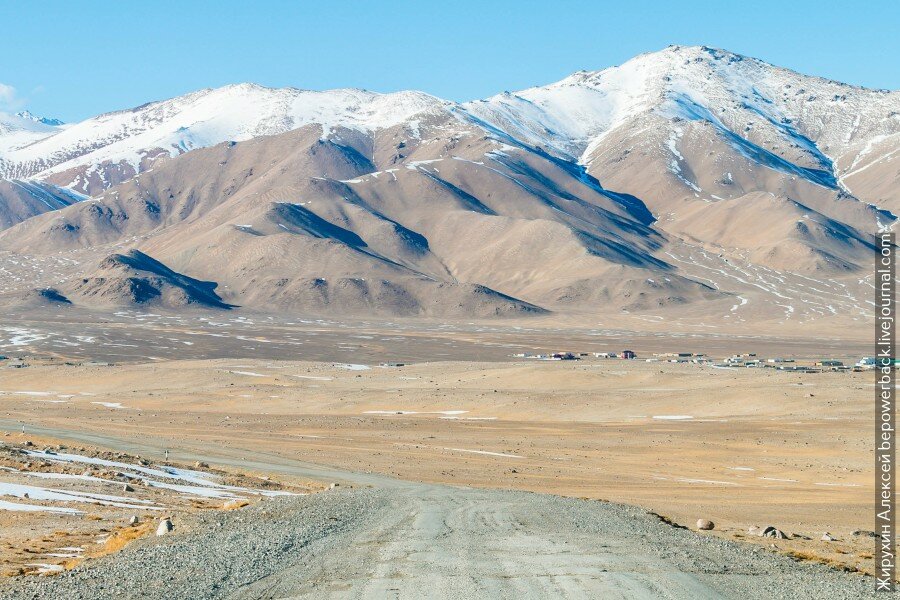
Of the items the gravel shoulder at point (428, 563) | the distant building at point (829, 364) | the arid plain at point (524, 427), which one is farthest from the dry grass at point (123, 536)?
the distant building at point (829, 364)

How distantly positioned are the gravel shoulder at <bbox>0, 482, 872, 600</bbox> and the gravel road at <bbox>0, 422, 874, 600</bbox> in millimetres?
28

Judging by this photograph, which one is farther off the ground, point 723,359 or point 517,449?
point 723,359

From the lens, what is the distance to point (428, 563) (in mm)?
19109

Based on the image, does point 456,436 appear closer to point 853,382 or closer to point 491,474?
point 491,474

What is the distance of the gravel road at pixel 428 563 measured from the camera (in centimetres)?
1716

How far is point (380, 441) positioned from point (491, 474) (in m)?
14.0

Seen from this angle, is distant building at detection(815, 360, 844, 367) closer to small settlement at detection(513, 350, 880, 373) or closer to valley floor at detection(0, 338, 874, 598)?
small settlement at detection(513, 350, 880, 373)

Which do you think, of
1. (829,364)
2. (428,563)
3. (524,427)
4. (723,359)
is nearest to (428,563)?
(428,563)

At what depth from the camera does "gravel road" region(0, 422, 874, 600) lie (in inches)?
675

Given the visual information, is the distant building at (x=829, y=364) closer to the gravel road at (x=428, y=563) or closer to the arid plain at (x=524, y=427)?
the arid plain at (x=524, y=427)

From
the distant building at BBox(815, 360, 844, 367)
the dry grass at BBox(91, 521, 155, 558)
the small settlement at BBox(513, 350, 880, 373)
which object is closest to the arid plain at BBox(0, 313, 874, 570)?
the dry grass at BBox(91, 521, 155, 558)

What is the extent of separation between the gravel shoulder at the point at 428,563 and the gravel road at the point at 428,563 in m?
0.03

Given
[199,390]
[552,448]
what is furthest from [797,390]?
[199,390]

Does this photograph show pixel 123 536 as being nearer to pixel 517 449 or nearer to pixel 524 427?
pixel 517 449
